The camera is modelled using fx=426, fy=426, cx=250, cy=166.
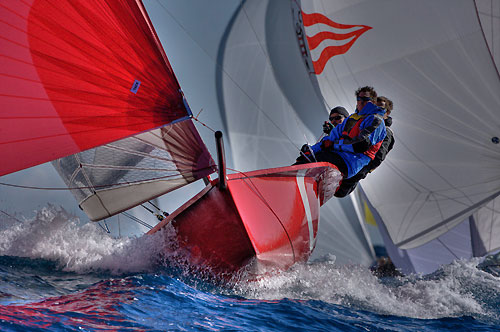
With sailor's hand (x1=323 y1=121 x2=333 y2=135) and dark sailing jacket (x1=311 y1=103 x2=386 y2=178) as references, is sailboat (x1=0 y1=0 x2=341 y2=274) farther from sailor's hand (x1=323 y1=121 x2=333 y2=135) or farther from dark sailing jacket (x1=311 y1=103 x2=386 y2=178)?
sailor's hand (x1=323 y1=121 x2=333 y2=135)

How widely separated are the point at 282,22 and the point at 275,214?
3.69 meters

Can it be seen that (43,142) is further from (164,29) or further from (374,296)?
(164,29)

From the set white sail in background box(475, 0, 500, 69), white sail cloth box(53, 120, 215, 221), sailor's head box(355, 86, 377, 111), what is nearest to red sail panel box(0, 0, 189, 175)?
white sail cloth box(53, 120, 215, 221)

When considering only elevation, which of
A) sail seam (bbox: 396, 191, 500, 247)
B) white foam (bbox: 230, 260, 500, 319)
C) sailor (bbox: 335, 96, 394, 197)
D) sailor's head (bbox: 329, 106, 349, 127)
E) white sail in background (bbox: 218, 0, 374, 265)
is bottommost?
white foam (bbox: 230, 260, 500, 319)

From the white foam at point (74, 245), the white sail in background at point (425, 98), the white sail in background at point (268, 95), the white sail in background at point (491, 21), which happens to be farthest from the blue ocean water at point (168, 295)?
the white sail in background at point (491, 21)

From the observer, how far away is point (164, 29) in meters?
5.25

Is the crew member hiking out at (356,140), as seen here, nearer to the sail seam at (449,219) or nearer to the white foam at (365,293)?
the white foam at (365,293)

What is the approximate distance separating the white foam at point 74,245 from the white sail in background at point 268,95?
3056 mm

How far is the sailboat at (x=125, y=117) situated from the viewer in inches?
101

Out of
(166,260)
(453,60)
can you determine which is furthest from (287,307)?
(453,60)

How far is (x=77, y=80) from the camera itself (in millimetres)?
2652

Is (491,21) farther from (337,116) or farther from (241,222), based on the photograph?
(241,222)

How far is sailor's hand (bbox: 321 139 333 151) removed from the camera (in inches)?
156

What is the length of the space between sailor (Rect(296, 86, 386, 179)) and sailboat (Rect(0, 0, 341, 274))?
633mm
